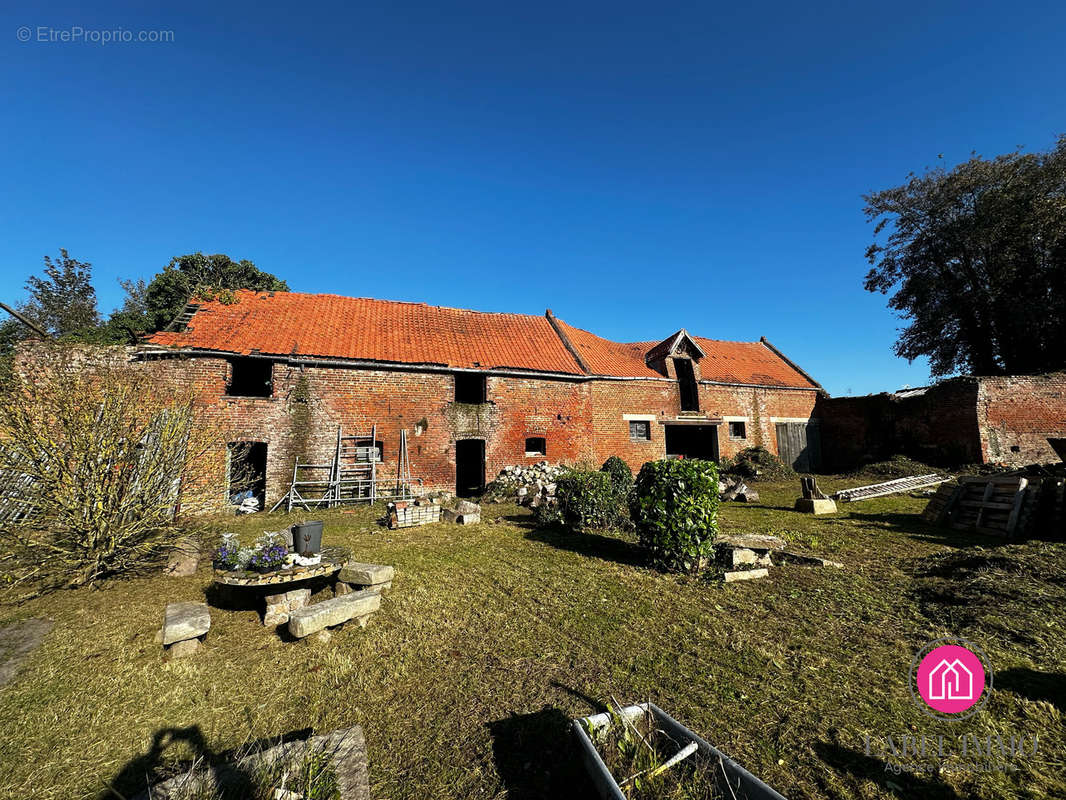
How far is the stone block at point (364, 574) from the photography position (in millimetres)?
6211

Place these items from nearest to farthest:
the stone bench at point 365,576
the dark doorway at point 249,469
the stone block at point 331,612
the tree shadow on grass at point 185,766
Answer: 1. the tree shadow on grass at point 185,766
2. the stone block at point 331,612
3. the stone bench at point 365,576
4. the dark doorway at point 249,469

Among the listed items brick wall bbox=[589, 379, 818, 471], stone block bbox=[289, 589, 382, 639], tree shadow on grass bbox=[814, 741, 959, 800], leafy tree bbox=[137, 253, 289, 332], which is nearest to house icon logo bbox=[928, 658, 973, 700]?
tree shadow on grass bbox=[814, 741, 959, 800]

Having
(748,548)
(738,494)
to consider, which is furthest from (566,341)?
(748,548)

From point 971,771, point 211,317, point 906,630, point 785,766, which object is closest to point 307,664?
point 785,766

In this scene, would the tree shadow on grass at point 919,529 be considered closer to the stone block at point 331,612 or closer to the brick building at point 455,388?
the brick building at point 455,388

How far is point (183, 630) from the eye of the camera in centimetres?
455

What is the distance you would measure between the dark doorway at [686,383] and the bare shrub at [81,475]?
1969 centimetres

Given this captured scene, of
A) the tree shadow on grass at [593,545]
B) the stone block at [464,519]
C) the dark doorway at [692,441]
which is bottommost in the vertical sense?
the tree shadow on grass at [593,545]

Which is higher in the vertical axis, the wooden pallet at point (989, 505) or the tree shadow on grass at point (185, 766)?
the wooden pallet at point (989, 505)

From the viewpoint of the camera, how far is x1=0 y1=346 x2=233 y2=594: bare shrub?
5922mm

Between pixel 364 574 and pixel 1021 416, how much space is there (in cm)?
2668

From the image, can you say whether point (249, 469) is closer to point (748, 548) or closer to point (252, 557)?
point (252, 557)

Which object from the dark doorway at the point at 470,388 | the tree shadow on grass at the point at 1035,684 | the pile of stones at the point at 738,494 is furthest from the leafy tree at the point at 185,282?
the tree shadow on grass at the point at 1035,684

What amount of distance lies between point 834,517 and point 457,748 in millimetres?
12200
